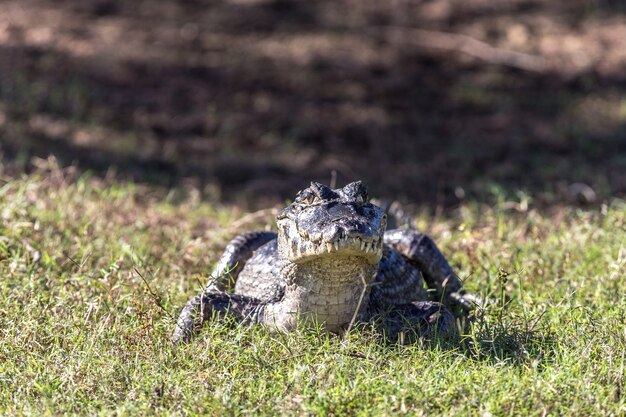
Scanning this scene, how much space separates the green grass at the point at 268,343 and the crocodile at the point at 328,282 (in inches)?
4.3

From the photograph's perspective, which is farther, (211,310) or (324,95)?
(324,95)

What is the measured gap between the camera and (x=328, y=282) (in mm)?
4574

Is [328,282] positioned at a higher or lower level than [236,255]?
higher

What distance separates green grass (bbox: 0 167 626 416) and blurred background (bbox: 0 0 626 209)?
99.2 inches

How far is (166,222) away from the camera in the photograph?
23.5 feet

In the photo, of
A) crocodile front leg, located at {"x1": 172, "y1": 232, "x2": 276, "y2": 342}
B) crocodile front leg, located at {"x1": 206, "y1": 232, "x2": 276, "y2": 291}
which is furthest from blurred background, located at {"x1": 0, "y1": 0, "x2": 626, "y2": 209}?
crocodile front leg, located at {"x1": 172, "y1": 232, "x2": 276, "y2": 342}

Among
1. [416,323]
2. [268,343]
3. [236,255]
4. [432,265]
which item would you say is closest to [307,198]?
[268,343]

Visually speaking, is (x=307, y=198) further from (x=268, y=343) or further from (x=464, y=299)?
(x=464, y=299)

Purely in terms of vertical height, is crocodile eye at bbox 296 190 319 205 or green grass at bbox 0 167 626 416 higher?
crocodile eye at bbox 296 190 319 205

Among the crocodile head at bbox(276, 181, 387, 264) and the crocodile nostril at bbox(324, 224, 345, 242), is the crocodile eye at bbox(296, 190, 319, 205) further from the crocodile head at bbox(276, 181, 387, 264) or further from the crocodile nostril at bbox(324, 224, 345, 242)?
the crocodile nostril at bbox(324, 224, 345, 242)

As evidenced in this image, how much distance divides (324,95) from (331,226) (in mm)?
8805

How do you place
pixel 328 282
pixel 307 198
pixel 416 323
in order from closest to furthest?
pixel 328 282, pixel 307 198, pixel 416 323

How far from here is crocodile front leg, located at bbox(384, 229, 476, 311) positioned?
18.7 ft

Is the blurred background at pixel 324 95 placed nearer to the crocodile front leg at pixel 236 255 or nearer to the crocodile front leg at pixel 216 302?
the crocodile front leg at pixel 236 255
